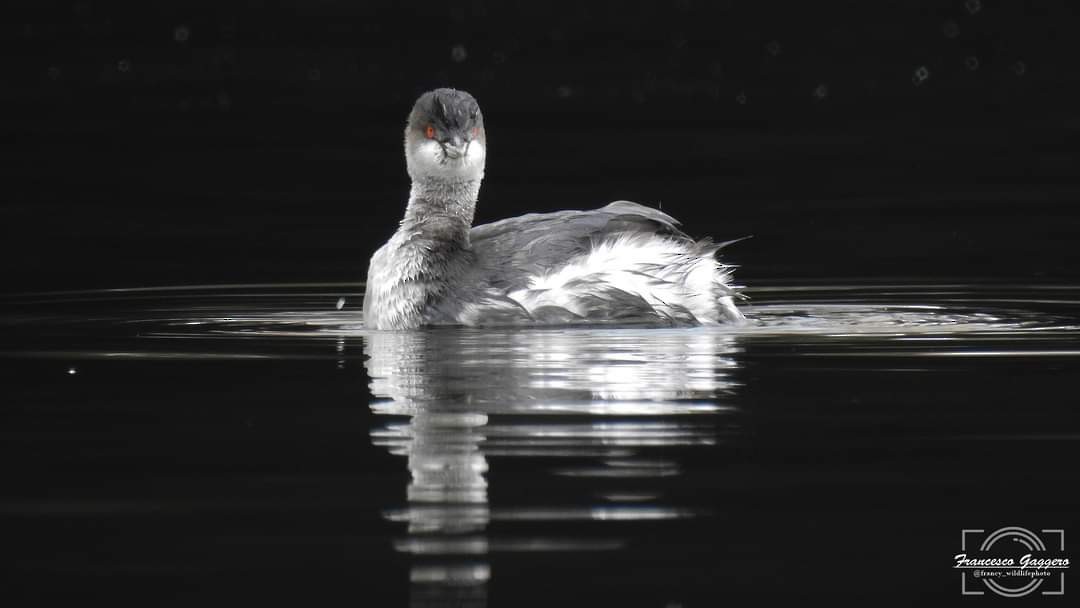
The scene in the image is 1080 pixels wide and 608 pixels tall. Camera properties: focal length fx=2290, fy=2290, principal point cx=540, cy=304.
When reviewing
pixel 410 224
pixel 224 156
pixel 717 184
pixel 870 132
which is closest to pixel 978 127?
pixel 870 132

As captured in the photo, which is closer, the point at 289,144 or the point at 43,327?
the point at 43,327

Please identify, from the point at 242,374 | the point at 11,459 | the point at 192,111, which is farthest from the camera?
the point at 192,111

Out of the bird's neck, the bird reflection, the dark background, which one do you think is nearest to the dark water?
the bird reflection

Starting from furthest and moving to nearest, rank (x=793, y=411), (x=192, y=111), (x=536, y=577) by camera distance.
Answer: (x=192, y=111) < (x=793, y=411) < (x=536, y=577)

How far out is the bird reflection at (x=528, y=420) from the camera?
21.2ft

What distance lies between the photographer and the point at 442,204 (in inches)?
504

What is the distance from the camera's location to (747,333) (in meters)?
11.5

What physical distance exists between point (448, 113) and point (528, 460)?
16.9 ft

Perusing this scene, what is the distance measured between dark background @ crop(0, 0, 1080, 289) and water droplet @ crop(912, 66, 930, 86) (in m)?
0.12

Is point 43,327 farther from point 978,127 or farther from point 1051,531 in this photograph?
point 978,127

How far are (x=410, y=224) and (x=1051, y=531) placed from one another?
6.68m

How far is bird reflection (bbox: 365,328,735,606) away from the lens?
21.2 ft

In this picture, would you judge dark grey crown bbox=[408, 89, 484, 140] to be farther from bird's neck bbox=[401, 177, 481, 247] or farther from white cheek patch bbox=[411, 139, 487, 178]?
bird's neck bbox=[401, 177, 481, 247]

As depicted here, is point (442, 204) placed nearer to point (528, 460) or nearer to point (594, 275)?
point (594, 275)
